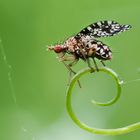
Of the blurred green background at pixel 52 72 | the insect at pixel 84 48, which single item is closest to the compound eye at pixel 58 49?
the insect at pixel 84 48

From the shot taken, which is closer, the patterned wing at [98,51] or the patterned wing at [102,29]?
the patterned wing at [102,29]

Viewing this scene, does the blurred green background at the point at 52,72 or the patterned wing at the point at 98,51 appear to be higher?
the blurred green background at the point at 52,72

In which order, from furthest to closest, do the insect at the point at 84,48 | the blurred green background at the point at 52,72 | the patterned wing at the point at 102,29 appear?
the blurred green background at the point at 52,72 → the insect at the point at 84,48 → the patterned wing at the point at 102,29

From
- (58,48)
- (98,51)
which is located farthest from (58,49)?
(98,51)

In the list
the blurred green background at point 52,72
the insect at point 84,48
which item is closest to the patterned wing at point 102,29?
the insect at point 84,48

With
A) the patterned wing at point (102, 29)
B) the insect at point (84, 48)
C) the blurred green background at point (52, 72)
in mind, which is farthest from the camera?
the blurred green background at point (52, 72)

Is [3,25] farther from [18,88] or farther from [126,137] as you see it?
[126,137]

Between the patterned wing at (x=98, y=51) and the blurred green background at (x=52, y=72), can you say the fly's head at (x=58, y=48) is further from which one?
the blurred green background at (x=52, y=72)

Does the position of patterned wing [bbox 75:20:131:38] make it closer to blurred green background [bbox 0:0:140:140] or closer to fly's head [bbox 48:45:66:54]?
fly's head [bbox 48:45:66:54]

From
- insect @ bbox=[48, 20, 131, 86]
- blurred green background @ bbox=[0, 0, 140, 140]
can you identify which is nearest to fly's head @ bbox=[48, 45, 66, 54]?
insect @ bbox=[48, 20, 131, 86]

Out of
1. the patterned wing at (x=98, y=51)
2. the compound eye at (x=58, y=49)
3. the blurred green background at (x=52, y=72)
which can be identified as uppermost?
the blurred green background at (x=52, y=72)
